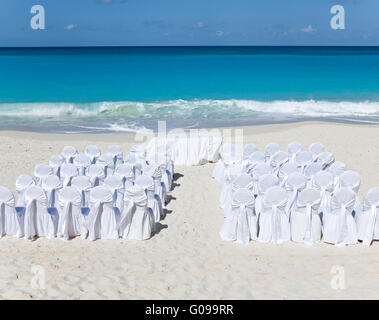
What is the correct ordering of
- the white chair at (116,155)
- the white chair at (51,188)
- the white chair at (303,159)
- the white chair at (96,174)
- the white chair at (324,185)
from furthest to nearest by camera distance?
the white chair at (116,155)
the white chair at (303,159)
the white chair at (96,174)
the white chair at (51,188)
the white chair at (324,185)

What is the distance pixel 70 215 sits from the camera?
6.77 metres

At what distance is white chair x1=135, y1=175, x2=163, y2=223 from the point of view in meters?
7.42

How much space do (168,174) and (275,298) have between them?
446 centimetres

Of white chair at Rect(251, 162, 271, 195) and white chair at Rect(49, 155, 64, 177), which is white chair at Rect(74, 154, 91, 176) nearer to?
white chair at Rect(49, 155, 64, 177)

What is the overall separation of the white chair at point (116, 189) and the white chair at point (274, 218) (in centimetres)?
230

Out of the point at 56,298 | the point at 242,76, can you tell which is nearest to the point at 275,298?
the point at 56,298

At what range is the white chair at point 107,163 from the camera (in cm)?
904

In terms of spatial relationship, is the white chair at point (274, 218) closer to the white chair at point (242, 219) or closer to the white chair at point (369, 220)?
the white chair at point (242, 219)

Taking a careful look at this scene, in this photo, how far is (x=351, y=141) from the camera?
45.9ft

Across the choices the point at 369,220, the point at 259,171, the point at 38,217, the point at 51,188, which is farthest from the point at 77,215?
the point at 369,220

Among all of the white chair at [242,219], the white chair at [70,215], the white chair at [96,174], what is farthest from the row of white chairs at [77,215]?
the white chair at [242,219]

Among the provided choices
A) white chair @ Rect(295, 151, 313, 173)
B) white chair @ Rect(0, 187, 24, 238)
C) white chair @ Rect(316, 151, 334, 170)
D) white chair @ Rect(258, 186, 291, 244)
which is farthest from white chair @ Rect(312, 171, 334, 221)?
white chair @ Rect(0, 187, 24, 238)

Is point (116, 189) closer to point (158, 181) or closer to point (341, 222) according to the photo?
point (158, 181)

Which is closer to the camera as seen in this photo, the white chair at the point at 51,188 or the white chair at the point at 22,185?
the white chair at the point at 22,185
